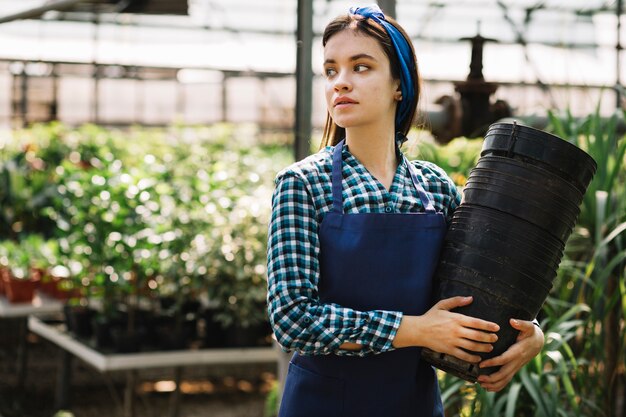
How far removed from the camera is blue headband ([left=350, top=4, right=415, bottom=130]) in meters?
1.33

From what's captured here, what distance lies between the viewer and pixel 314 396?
50.1 inches

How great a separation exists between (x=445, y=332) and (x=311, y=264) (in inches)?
8.2

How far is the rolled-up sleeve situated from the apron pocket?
6 cm

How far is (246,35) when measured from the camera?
12.1 meters

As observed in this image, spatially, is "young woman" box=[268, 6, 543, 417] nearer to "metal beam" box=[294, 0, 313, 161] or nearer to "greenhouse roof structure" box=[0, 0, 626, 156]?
"metal beam" box=[294, 0, 313, 161]

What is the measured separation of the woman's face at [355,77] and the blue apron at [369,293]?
76 mm

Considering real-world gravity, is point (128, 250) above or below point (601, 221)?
below

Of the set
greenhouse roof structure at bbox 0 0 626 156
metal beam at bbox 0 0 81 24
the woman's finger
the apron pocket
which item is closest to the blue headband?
the woman's finger

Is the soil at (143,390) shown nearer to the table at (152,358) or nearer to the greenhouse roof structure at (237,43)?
the table at (152,358)

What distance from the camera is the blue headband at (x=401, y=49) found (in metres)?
1.33

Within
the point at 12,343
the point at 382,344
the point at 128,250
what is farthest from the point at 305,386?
the point at 12,343

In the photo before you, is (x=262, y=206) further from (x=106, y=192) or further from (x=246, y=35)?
(x=246, y=35)

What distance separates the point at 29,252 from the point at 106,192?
1.31m

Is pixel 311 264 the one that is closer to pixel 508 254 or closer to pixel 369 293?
pixel 369 293
